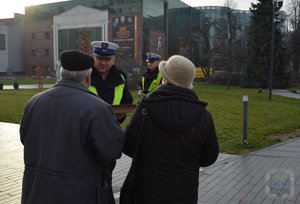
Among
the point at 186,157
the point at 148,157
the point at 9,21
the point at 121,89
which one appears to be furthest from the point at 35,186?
the point at 9,21

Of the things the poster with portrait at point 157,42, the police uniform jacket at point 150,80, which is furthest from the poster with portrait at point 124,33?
the police uniform jacket at point 150,80

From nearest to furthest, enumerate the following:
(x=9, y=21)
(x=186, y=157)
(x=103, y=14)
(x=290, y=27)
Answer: (x=186, y=157) → (x=290, y=27) → (x=103, y=14) → (x=9, y=21)

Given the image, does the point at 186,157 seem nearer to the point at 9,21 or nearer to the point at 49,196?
the point at 49,196

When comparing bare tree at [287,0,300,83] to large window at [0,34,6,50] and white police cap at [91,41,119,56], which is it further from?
large window at [0,34,6,50]

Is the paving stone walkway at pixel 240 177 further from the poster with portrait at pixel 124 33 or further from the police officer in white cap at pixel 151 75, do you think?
the poster with portrait at pixel 124 33

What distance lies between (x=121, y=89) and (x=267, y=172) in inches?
143

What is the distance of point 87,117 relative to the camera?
97.3 inches

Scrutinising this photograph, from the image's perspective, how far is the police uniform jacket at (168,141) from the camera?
2.65m

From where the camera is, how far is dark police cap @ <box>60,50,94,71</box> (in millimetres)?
2610

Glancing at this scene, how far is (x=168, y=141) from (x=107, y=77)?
155cm

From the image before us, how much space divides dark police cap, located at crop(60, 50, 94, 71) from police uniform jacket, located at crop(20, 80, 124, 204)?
0.12 metres

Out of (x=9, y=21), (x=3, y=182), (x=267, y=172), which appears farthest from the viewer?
(x=9, y=21)

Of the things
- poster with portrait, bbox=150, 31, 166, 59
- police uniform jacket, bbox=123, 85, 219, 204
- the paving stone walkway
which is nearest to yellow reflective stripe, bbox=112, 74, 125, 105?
police uniform jacket, bbox=123, 85, 219, 204

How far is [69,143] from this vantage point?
2.50m
